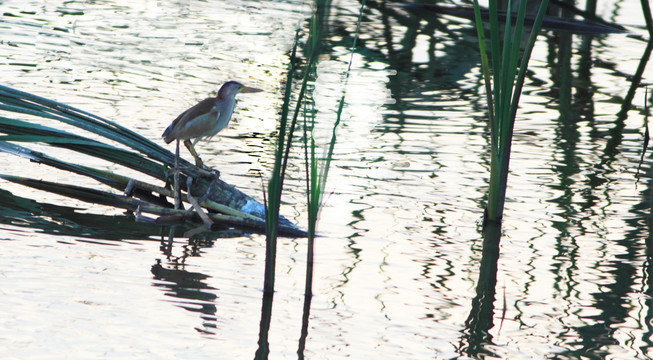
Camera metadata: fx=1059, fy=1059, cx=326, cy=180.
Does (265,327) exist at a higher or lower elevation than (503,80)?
lower

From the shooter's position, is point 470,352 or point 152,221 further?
point 152,221

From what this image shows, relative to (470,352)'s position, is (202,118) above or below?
above

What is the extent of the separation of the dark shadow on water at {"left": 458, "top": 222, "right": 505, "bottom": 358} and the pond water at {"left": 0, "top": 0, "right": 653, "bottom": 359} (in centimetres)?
1

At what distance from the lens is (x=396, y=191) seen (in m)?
6.03

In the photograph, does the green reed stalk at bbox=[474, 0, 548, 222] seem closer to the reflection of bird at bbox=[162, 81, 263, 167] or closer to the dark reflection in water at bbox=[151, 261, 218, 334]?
the reflection of bird at bbox=[162, 81, 263, 167]

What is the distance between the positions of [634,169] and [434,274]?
2.64 m

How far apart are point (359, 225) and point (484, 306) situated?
3.73 ft

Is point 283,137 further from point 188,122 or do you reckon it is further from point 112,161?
point 112,161

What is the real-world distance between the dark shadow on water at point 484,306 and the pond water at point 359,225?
13mm

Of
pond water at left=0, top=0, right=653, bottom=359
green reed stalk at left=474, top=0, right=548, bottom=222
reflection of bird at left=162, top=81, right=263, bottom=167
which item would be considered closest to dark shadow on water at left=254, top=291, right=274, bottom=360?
pond water at left=0, top=0, right=653, bottom=359

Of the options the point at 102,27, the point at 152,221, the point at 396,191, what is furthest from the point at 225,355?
the point at 102,27

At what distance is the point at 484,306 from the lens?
4.39 metres

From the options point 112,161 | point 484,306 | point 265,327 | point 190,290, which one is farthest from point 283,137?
point 112,161

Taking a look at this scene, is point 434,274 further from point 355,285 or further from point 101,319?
point 101,319
